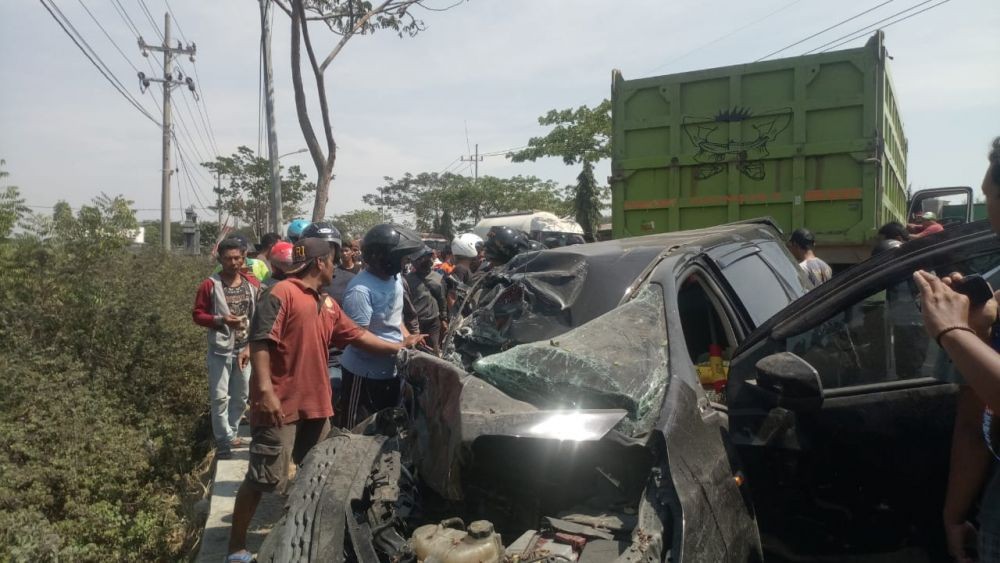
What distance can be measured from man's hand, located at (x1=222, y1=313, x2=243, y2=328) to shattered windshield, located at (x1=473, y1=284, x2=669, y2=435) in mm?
3243

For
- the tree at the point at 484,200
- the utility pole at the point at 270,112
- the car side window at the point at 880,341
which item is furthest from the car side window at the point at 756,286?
the tree at the point at 484,200

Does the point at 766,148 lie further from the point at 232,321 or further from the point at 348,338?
the point at 232,321

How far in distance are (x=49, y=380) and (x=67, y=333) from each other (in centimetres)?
130

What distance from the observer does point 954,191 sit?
834 cm

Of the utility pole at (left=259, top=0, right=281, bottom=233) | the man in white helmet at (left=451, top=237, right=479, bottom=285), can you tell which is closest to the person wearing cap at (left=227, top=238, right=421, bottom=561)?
the man in white helmet at (left=451, top=237, right=479, bottom=285)

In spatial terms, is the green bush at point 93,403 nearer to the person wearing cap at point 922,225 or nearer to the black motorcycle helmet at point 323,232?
the black motorcycle helmet at point 323,232

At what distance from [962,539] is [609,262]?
1756mm

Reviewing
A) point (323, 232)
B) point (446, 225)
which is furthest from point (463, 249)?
point (446, 225)

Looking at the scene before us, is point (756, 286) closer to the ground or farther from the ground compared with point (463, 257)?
closer to the ground

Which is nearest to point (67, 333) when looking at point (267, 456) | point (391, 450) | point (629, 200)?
point (267, 456)

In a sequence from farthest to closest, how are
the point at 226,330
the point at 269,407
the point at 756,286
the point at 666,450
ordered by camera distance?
the point at 226,330 < the point at 756,286 < the point at 269,407 < the point at 666,450

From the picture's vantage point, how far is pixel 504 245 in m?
6.25

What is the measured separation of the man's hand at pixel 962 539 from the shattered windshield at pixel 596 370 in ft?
3.00

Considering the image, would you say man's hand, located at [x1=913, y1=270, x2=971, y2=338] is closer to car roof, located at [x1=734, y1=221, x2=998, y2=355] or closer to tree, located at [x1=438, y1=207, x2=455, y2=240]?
car roof, located at [x1=734, y1=221, x2=998, y2=355]
